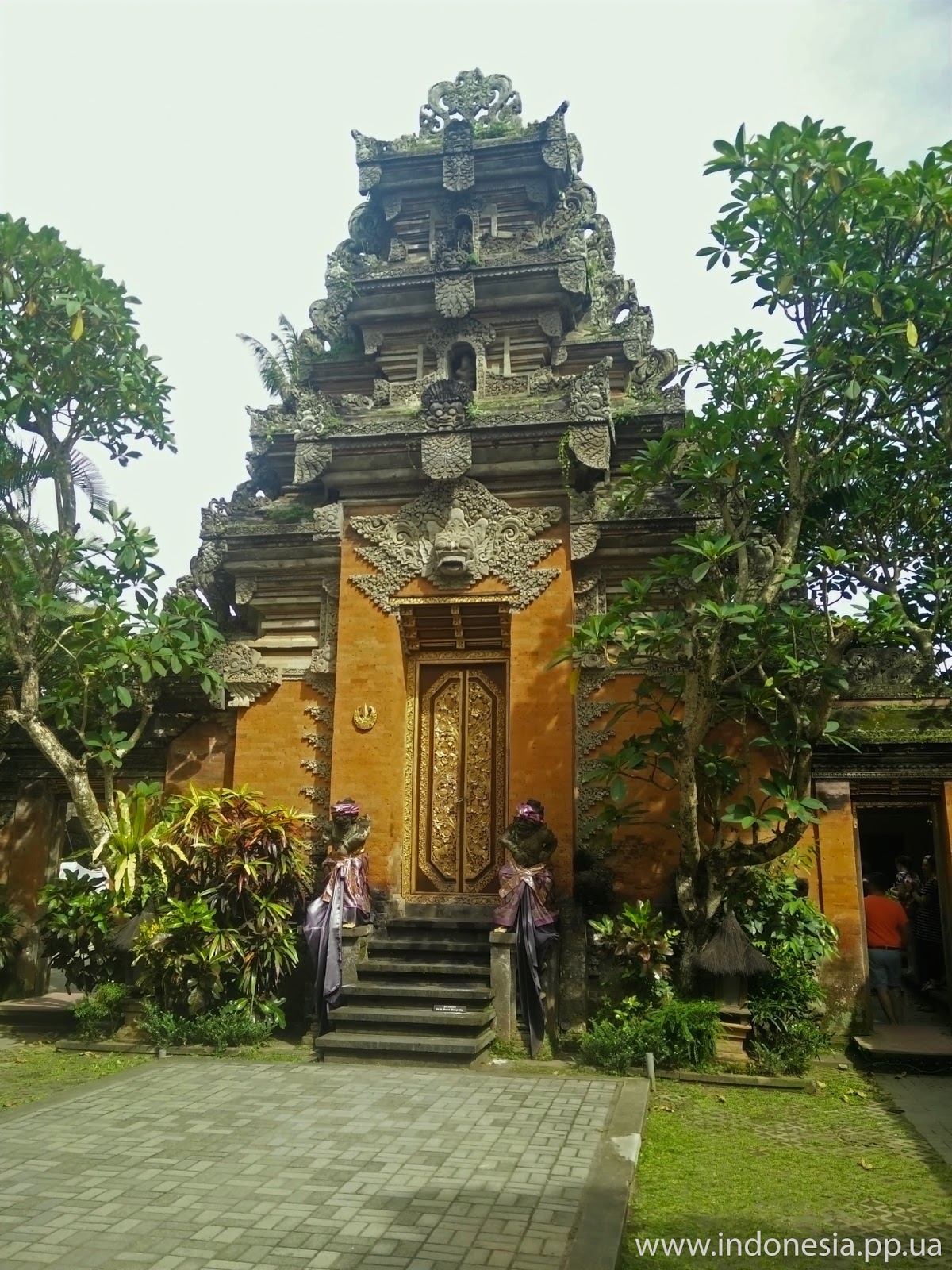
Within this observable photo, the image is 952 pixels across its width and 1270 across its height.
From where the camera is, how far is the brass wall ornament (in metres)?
10.0

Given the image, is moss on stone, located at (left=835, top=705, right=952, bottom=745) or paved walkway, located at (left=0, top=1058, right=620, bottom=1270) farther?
moss on stone, located at (left=835, top=705, right=952, bottom=745)

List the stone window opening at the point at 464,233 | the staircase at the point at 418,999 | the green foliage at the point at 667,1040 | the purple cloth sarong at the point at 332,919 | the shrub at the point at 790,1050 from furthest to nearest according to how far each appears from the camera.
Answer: the stone window opening at the point at 464,233, the purple cloth sarong at the point at 332,919, the staircase at the point at 418,999, the shrub at the point at 790,1050, the green foliage at the point at 667,1040

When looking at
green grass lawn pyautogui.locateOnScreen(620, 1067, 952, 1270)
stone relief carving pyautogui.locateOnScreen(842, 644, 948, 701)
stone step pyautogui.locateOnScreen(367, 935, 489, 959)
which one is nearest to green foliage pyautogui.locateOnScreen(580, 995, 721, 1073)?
green grass lawn pyautogui.locateOnScreen(620, 1067, 952, 1270)

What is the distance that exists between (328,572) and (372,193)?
221 inches

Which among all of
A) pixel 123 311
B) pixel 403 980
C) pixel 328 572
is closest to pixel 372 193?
pixel 123 311

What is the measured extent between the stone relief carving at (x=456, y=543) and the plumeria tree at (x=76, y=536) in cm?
192

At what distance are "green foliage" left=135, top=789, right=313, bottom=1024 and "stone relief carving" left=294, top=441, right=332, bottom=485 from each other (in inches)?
137

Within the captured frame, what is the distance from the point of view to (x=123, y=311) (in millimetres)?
10227

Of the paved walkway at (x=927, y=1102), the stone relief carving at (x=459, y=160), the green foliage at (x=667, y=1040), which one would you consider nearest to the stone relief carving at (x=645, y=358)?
the stone relief carving at (x=459, y=160)

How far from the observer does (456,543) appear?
10211mm

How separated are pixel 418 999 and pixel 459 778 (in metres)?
2.53

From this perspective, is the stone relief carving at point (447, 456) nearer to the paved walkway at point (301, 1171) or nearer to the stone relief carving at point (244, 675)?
the stone relief carving at point (244, 675)

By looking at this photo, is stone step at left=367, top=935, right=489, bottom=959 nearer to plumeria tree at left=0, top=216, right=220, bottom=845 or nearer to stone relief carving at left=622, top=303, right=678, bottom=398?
plumeria tree at left=0, top=216, right=220, bottom=845

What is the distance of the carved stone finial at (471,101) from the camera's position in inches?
520
